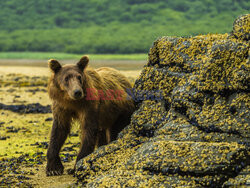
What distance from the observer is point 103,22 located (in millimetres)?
76250

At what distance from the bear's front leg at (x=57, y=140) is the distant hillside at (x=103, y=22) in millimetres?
51679

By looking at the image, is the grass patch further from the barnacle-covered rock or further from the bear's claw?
the barnacle-covered rock

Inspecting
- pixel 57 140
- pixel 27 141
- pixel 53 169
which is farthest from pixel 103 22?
pixel 53 169

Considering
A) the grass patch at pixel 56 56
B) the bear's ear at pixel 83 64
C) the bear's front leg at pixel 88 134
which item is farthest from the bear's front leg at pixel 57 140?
the grass patch at pixel 56 56

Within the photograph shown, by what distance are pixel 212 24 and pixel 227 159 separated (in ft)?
210

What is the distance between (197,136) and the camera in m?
6.55

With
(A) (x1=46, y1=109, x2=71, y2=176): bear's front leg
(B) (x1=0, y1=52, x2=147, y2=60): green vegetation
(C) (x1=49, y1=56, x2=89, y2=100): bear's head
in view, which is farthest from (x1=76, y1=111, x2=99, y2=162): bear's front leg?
(B) (x1=0, y1=52, x2=147, y2=60): green vegetation

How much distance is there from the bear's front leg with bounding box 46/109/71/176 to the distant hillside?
5168 cm

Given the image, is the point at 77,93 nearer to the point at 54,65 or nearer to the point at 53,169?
the point at 54,65

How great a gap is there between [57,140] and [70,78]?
1.47 metres

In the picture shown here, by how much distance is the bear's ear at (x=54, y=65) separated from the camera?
324 inches

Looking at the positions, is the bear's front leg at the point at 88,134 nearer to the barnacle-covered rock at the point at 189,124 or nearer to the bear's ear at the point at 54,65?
the barnacle-covered rock at the point at 189,124

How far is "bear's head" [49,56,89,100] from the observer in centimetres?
786

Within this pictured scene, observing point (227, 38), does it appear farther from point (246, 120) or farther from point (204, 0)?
point (204, 0)
